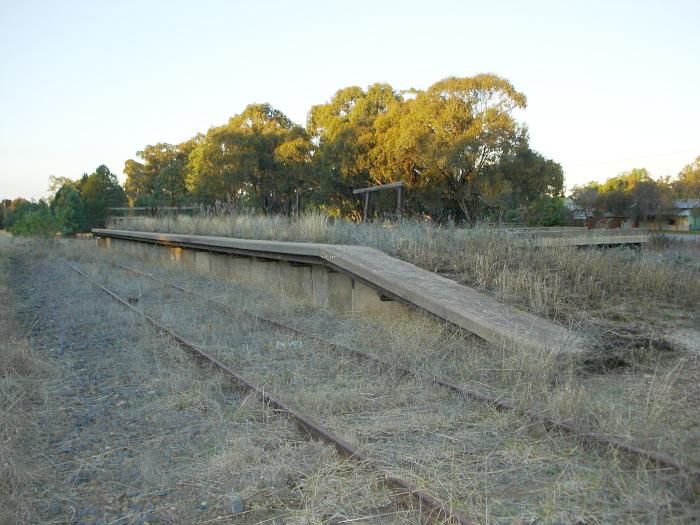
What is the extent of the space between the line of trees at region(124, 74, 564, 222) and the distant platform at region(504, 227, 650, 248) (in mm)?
6396

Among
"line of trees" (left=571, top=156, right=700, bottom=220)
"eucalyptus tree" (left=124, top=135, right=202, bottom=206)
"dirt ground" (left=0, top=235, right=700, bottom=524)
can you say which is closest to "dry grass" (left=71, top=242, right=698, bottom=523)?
"dirt ground" (left=0, top=235, right=700, bottom=524)

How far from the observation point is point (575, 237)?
44.8 ft

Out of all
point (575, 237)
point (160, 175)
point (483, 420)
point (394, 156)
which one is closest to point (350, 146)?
point (394, 156)

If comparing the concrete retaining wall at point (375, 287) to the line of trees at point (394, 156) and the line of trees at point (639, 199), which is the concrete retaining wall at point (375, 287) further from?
the line of trees at point (639, 199)

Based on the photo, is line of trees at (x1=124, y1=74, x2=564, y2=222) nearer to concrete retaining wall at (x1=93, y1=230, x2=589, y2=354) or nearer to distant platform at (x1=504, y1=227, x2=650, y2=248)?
distant platform at (x1=504, y1=227, x2=650, y2=248)

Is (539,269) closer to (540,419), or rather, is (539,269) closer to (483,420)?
(483,420)

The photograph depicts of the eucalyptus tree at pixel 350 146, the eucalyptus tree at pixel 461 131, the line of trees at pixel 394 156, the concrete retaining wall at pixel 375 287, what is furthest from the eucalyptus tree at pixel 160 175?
the concrete retaining wall at pixel 375 287

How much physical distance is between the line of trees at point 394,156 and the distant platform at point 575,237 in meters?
6.40

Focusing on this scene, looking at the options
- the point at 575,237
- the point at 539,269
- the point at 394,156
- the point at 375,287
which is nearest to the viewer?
the point at 375,287

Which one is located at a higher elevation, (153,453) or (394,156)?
(394,156)

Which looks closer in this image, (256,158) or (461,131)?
(461,131)

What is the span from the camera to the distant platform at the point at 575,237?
36.4 ft

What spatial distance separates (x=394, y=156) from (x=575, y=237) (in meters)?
20.2

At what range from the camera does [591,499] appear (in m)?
3.48
